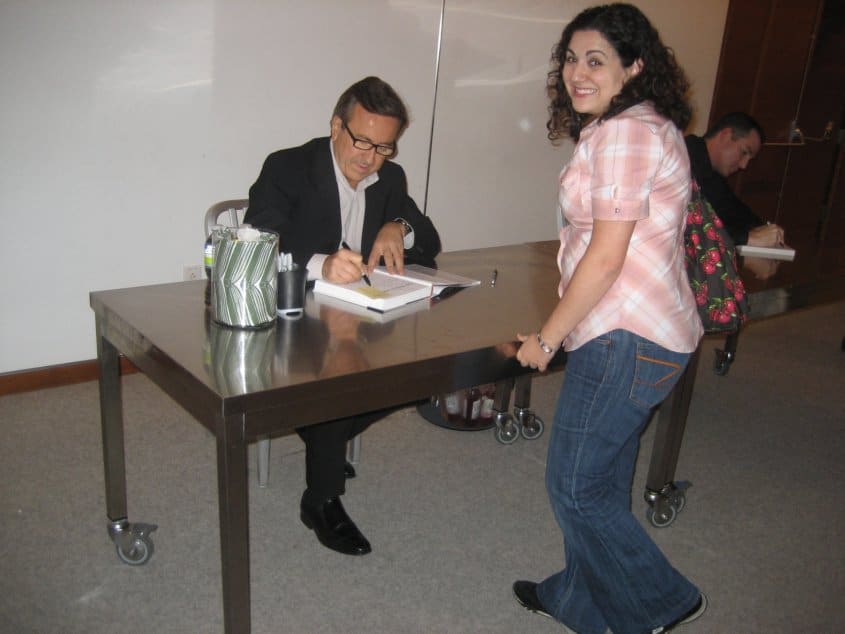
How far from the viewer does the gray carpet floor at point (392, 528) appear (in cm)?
174

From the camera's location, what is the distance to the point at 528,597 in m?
1.80

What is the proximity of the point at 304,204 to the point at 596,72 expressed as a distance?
940 millimetres

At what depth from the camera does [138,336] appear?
144cm

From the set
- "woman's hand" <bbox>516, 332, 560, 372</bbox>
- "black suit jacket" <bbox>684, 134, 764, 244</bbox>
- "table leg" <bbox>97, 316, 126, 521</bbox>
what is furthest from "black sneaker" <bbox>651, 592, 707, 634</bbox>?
"black suit jacket" <bbox>684, 134, 764, 244</bbox>

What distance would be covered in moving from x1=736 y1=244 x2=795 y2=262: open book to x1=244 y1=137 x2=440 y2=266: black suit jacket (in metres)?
1.15

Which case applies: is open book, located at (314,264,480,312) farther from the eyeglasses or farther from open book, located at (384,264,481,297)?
the eyeglasses

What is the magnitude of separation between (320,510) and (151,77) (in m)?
1.70

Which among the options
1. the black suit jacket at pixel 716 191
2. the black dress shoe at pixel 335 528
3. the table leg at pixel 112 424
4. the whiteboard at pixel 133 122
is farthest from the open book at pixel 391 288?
the black suit jacket at pixel 716 191

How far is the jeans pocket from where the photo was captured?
1.37m

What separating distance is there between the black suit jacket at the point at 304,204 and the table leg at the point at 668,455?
2.49 ft

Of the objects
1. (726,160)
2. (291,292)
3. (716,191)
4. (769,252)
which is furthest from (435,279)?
(726,160)

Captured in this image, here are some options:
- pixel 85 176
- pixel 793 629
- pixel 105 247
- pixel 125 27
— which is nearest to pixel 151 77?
pixel 125 27

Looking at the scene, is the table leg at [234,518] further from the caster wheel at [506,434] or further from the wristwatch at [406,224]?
the caster wheel at [506,434]

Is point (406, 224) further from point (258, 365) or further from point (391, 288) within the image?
point (258, 365)
